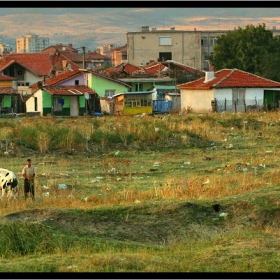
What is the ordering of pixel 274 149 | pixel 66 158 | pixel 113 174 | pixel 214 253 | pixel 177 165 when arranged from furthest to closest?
pixel 274 149 < pixel 66 158 < pixel 177 165 < pixel 113 174 < pixel 214 253

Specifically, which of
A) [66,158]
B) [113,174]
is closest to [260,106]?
[66,158]

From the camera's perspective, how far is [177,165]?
2002 centimetres

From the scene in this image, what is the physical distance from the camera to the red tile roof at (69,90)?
46.4 metres

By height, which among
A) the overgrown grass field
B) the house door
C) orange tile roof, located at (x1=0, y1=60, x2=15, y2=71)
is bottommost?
the overgrown grass field

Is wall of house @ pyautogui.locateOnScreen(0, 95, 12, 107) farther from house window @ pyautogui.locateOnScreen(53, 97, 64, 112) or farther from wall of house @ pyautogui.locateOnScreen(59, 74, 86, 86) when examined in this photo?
house window @ pyautogui.locateOnScreen(53, 97, 64, 112)

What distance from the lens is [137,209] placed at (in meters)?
11.6

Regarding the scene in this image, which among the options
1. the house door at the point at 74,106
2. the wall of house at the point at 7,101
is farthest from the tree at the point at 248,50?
the wall of house at the point at 7,101

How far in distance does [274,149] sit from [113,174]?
22.7ft

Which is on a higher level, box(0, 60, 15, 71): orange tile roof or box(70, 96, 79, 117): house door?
box(0, 60, 15, 71): orange tile roof

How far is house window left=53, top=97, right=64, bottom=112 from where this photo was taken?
4694 centimetres

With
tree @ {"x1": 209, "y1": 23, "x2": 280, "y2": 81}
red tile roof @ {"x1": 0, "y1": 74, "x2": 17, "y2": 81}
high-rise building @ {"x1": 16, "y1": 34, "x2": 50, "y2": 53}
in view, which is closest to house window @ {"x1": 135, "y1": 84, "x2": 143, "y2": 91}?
red tile roof @ {"x1": 0, "y1": 74, "x2": 17, "y2": 81}

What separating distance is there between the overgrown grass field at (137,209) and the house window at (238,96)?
2287 centimetres

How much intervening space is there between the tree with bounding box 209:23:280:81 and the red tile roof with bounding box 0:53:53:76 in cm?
1415

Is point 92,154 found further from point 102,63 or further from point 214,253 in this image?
point 102,63
